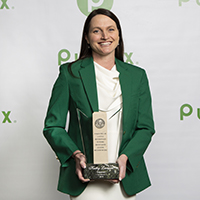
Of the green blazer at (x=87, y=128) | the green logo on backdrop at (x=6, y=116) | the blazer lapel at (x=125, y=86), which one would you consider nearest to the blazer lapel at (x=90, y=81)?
the green blazer at (x=87, y=128)

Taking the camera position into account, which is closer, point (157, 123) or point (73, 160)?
point (73, 160)

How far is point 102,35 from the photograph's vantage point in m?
1.82

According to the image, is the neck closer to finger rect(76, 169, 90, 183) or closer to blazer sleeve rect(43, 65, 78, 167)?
blazer sleeve rect(43, 65, 78, 167)

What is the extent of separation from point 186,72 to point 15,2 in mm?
1521

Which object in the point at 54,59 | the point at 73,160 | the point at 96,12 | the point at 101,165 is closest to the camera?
the point at 101,165

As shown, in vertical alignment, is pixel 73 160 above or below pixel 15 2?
below

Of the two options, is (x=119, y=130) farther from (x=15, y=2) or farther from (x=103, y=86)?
(x=15, y=2)

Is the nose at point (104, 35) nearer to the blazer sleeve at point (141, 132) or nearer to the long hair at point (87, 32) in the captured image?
the long hair at point (87, 32)

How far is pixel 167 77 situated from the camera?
303 centimetres

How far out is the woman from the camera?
1706 mm

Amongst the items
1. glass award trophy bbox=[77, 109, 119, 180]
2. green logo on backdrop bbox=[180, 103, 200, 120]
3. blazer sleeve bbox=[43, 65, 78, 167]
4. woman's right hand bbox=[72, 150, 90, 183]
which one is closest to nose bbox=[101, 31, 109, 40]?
blazer sleeve bbox=[43, 65, 78, 167]

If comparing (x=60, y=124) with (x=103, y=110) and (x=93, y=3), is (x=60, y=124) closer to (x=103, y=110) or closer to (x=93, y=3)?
(x=103, y=110)

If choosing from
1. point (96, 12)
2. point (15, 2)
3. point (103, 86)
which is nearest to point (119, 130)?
point (103, 86)

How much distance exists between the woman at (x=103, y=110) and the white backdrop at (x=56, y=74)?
1.16m
